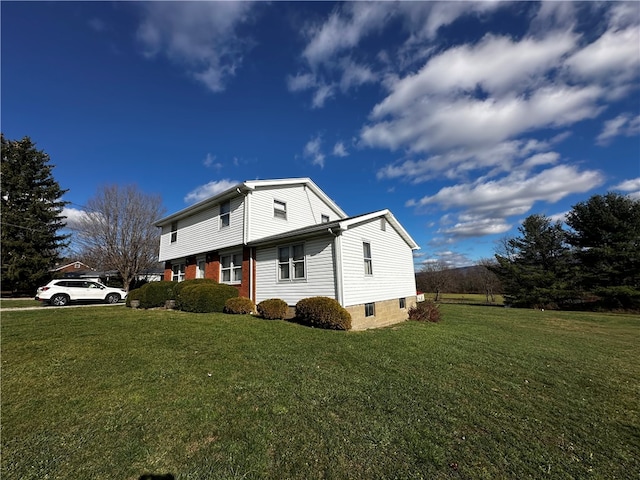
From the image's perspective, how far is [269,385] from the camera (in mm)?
4871

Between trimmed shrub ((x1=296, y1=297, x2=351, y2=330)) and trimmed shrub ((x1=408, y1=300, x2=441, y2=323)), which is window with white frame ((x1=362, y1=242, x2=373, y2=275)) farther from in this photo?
trimmed shrub ((x1=408, y1=300, x2=441, y2=323))

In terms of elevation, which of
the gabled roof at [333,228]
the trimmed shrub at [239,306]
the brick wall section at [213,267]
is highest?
the gabled roof at [333,228]

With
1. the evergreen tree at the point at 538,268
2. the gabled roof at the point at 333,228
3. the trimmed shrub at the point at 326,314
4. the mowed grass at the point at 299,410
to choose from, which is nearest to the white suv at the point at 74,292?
the mowed grass at the point at 299,410

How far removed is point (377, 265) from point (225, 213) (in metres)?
8.96

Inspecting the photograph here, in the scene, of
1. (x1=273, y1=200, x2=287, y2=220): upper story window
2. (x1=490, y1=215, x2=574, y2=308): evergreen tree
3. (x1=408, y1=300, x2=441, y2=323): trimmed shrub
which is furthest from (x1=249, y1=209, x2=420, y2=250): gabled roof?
(x1=490, y1=215, x2=574, y2=308): evergreen tree

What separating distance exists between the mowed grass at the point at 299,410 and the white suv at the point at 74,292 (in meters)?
11.9

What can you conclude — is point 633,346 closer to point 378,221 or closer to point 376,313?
point 376,313

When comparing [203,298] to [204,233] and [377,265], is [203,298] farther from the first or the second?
[377,265]

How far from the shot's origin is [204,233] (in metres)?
17.0

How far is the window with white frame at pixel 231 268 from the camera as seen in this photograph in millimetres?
14881

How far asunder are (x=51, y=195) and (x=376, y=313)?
34.1 meters

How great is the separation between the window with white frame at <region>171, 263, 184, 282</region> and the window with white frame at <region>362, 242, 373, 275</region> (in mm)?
14296

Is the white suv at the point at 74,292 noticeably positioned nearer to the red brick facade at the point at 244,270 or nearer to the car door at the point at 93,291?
the car door at the point at 93,291

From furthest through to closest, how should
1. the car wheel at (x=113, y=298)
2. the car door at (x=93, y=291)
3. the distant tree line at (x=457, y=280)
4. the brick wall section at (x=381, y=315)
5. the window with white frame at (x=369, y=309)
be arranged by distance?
the distant tree line at (x=457, y=280)
the car wheel at (x=113, y=298)
the car door at (x=93, y=291)
the window with white frame at (x=369, y=309)
the brick wall section at (x=381, y=315)
